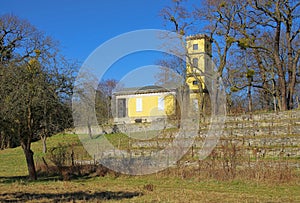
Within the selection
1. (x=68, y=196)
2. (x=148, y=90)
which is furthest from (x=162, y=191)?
(x=148, y=90)

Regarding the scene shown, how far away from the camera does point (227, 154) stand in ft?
40.1

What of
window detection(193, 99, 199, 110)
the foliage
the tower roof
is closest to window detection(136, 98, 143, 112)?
window detection(193, 99, 199, 110)

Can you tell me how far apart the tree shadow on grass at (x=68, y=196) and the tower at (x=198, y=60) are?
19.7m

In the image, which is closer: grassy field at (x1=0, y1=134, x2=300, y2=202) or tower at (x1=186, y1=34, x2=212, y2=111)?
grassy field at (x1=0, y1=134, x2=300, y2=202)

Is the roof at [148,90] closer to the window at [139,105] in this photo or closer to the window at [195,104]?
the window at [139,105]

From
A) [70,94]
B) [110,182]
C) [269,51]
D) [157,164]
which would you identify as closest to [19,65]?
[70,94]

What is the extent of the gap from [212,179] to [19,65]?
7308 millimetres

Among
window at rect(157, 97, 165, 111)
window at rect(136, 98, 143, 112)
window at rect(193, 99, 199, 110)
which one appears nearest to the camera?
window at rect(193, 99, 199, 110)

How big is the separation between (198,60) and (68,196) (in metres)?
22.7

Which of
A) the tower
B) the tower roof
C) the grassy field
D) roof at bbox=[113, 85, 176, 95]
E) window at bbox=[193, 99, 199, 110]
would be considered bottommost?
the grassy field

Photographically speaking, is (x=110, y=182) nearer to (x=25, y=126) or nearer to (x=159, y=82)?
(x=25, y=126)

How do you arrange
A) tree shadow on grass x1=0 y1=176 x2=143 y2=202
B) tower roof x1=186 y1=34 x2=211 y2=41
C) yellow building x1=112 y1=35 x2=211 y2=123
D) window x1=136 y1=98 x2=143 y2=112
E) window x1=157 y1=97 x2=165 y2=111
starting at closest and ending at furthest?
tree shadow on grass x1=0 y1=176 x2=143 y2=202, tower roof x1=186 y1=34 x2=211 y2=41, yellow building x1=112 y1=35 x2=211 y2=123, window x1=157 y1=97 x2=165 y2=111, window x1=136 y1=98 x2=143 y2=112

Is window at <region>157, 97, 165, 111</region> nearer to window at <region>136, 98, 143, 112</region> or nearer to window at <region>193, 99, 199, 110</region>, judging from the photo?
window at <region>136, 98, 143, 112</region>

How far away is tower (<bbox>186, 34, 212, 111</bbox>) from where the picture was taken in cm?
2838
